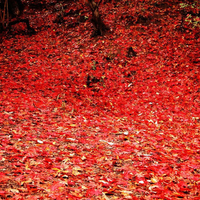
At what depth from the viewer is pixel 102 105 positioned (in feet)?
25.7

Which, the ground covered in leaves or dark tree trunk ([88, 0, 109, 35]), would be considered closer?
the ground covered in leaves

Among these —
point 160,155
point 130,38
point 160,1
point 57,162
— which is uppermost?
point 160,1

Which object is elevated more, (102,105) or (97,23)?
(97,23)

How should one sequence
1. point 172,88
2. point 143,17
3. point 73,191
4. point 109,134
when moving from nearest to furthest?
point 73,191 → point 109,134 → point 172,88 → point 143,17

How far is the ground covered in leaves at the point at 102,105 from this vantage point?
3.13 meters

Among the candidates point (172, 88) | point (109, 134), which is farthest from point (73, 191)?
point (172, 88)

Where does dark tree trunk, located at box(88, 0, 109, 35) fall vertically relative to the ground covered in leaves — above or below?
above

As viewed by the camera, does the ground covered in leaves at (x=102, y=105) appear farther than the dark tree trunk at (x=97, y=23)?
No

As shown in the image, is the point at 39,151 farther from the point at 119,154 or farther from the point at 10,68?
the point at 10,68

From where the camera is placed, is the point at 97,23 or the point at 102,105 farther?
the point at 97,23

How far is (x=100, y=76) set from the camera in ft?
32.7

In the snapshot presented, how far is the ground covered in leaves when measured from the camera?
313 cm

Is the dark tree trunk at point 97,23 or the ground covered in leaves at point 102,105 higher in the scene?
the dark tree trunk at point 97,23

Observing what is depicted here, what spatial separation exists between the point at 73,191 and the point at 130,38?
10987 millimetres
